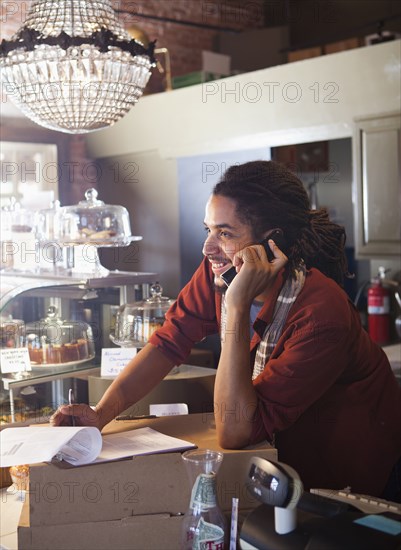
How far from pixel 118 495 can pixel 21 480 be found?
2.34ft

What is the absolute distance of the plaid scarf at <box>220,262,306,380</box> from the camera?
182 cm

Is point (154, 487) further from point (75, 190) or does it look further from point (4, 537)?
point (75, 190)

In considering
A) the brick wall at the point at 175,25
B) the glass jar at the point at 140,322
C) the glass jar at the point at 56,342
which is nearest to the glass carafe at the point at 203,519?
the glass jar at the point at 140,322

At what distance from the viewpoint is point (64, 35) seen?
257cm

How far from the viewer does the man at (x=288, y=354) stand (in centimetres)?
170

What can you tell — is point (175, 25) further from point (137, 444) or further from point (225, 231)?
Result: point (137, 444)

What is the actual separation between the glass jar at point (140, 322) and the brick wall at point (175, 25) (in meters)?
2.97

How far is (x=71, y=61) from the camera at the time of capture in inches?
103

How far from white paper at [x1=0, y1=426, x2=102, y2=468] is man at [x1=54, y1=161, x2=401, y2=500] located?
0.28m

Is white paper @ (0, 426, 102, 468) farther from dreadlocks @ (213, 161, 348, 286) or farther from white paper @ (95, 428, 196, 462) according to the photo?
dreadlocks @ (213, 161, 348, 286)

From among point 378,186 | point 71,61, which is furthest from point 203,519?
point 378,186

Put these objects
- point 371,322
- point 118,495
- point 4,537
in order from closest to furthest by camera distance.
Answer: point 118,495 < point 4,537 < point 371,322

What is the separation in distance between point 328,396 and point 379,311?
8.27 feet

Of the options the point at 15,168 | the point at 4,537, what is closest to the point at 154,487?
the point at 4,537
